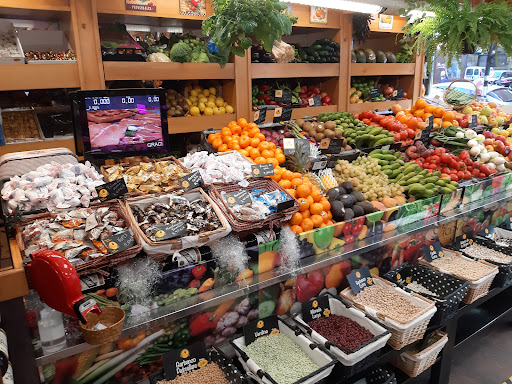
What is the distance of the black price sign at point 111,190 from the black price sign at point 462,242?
2.66 m

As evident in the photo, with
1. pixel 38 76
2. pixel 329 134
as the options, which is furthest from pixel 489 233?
pixel 38 76

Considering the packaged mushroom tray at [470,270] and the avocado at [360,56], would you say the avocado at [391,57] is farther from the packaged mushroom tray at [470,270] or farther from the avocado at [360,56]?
the packaged mushroom tray at [470,270]

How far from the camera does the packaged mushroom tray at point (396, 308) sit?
2172mm

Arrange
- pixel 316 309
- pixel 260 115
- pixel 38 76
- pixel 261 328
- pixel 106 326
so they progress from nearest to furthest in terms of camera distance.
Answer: pixel 106 326, pixel 261 328, pixel 316 309, pixel 260 115, pixel 38 76

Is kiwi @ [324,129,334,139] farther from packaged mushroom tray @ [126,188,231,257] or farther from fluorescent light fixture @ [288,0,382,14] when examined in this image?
packaged mushroom tray @ [126,188,231,257]

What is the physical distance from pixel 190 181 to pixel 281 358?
105 cm

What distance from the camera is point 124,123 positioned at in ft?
7.89

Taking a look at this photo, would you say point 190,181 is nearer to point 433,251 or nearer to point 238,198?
point 238,198

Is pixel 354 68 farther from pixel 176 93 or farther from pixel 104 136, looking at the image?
pixel 104 136

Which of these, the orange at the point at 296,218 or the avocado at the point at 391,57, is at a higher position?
the avocado at the point at 391,57

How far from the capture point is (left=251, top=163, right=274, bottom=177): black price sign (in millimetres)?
2464

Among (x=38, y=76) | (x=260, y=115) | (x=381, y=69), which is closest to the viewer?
(x=260, y=115)

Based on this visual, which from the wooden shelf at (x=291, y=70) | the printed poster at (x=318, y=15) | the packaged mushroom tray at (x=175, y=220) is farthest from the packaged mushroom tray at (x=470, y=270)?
the printed poster at (x=318, y=15)

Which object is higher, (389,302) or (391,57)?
(391,57)
